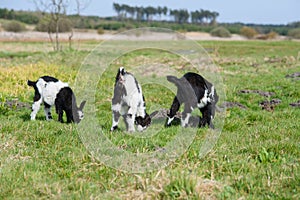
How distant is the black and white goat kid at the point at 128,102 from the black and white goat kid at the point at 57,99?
1.49m

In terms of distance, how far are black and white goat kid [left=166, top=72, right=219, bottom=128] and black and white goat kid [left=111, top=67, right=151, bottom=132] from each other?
91 cm

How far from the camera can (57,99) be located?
868cm

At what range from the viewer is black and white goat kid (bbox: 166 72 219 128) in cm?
794

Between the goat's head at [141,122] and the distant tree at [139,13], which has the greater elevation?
the distant tree at [139,13]

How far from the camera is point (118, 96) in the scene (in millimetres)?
7160

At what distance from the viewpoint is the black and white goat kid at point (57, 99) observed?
8578 mm

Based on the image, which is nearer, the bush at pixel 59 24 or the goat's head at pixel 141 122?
the goat's head at pixel 141 122

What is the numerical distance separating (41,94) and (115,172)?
14.1ft

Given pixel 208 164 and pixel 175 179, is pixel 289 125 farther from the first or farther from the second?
pixel 175 179

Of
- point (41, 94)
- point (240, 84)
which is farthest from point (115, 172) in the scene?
point (240, 84)

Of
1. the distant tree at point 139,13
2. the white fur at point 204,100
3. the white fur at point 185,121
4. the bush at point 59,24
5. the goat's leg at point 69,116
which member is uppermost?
the distant tree at point 139,13

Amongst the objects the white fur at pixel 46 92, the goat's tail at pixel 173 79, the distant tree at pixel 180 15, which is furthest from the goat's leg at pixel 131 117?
the distant tree at pixel 180 15

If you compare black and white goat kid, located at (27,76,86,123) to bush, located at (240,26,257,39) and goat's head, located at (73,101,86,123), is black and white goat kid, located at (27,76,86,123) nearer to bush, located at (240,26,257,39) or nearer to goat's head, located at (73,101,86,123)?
goat's head, located at (73,101,86,123)

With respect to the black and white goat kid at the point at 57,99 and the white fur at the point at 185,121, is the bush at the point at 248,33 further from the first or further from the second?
the white fur at the point at 185,121
